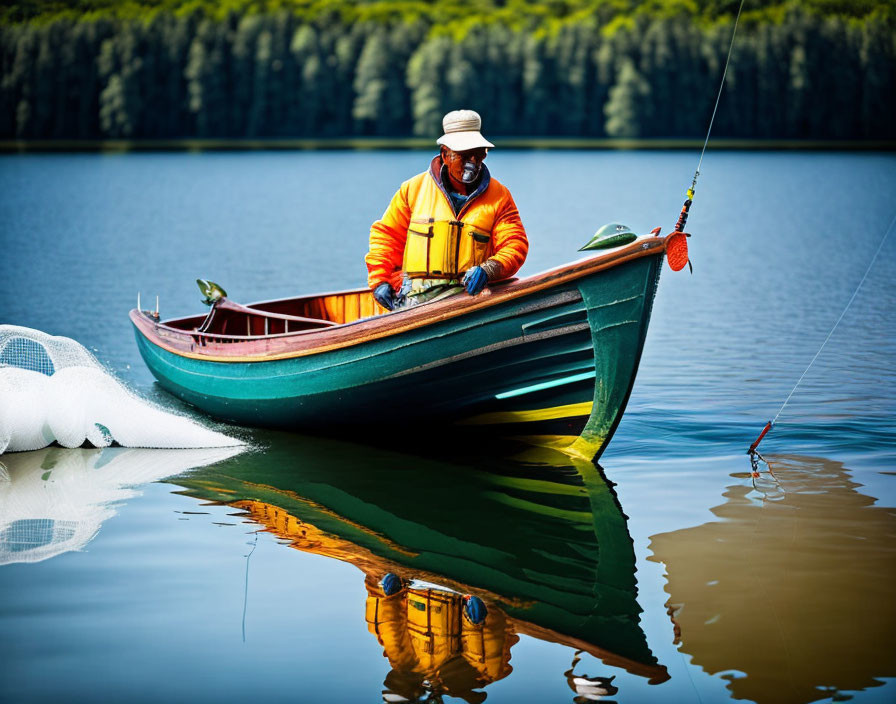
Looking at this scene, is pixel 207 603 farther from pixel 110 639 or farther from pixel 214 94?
pixel 214 94

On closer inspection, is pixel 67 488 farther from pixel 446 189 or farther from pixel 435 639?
pixel 435 639

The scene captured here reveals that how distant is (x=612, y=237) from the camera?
9344 millimetres

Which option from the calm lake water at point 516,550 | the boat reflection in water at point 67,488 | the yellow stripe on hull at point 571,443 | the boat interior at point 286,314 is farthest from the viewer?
the boat interior at point 286,314

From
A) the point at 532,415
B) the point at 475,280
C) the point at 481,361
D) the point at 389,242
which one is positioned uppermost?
the point at 389,242

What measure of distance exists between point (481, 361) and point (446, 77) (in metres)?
113

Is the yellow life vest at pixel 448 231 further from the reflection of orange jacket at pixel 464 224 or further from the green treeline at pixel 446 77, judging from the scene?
the green treeline at pixel 446 77

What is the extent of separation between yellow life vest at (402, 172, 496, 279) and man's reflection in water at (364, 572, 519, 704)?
10.9 feet

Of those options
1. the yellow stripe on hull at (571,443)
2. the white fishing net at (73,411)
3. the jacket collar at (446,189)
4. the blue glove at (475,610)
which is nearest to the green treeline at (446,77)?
the yellow stripe on hull at (571,443)

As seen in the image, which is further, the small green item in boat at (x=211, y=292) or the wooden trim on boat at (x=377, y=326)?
the small green item in boat at (x=211, y=292)

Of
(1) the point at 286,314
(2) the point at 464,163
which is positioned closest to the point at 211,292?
(1) the point at 286,314

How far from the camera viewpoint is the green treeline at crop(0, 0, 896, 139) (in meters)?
111

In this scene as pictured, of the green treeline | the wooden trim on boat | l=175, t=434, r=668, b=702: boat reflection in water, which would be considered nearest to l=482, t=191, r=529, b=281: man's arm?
the wooden trim on boat

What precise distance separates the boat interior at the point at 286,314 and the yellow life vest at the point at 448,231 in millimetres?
2492

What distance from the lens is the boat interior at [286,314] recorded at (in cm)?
1255
